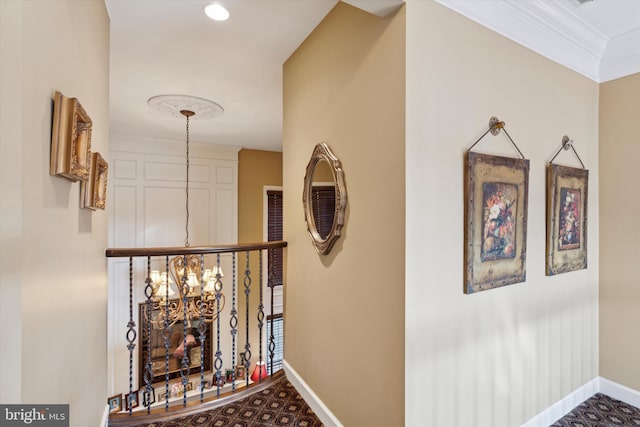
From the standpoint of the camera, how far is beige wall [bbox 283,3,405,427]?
141 centimetres

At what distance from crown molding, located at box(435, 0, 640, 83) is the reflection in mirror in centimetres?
105

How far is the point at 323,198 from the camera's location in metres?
1.94

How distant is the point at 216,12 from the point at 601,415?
3.71 m

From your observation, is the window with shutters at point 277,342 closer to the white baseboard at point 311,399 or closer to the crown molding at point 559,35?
the white baseboard at point 311,399

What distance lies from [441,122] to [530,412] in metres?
1.90

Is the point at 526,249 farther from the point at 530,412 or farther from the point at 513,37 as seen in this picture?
the point at 513,37

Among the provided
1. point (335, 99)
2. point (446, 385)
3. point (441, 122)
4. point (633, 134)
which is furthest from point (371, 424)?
point (633, 134)

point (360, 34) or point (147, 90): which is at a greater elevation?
point (147, 90)

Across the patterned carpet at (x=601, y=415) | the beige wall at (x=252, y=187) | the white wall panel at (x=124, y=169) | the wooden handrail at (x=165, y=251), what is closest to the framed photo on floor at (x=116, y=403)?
the beige wall at (x=252, y=187)

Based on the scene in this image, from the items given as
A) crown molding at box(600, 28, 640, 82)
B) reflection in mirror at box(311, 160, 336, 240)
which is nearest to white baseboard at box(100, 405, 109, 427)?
reflection in mirror at box(311, 160, 336, 240)

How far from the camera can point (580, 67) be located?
224 cm

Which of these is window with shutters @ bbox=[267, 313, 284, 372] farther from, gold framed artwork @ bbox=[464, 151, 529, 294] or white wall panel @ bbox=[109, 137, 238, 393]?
gold framed artwork @ bbox=[464, 151, 529, 294]

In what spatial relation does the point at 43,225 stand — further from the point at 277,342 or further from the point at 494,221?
the point at 277,342

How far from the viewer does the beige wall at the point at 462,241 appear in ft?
4.60
